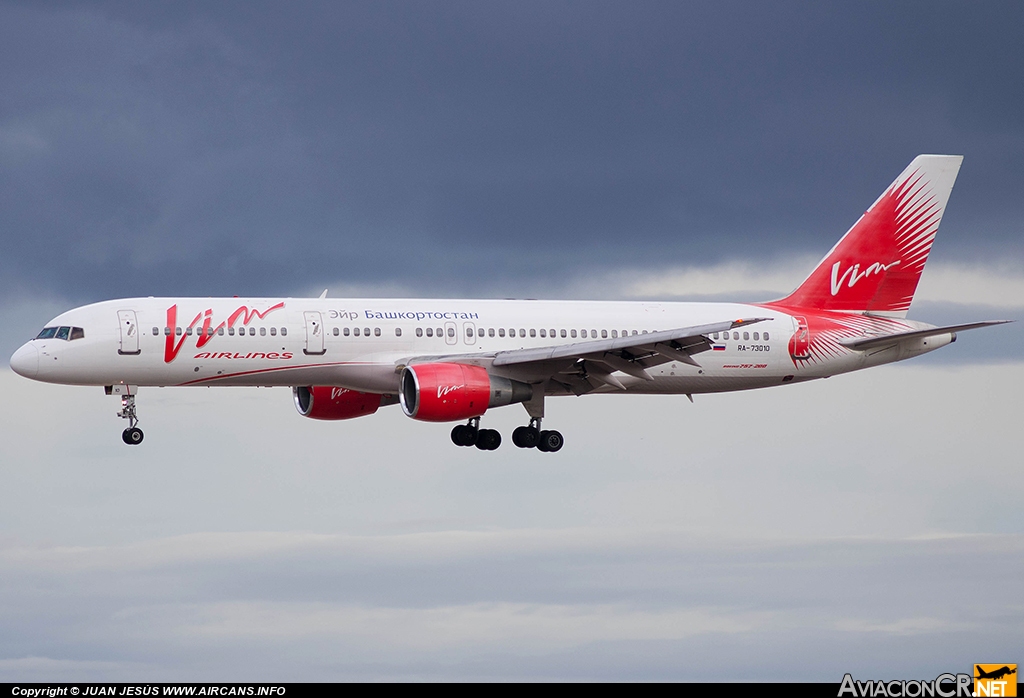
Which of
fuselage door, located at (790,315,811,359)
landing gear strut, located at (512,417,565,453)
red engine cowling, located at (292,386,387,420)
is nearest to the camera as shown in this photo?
landing gear strut, located at (512,417,565,453)

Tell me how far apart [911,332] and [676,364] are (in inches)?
372

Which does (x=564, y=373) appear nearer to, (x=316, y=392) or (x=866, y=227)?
(x=316, y=392)

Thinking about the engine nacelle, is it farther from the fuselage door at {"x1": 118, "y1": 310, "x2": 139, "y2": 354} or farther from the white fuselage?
the fuselage door at {"x1": 118, "y1": 310, "x2": 139, "y2": 354}

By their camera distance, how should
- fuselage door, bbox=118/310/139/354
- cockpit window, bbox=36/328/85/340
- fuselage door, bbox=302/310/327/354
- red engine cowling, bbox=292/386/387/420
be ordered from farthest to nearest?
1. red engine cowling, bbox=292/386/387/420
2. fuselage door, bbox=302/310/327/354
3. cockpit window, bbox=36/328/85/340
4. fuselage door, bbox=118/310/139/354

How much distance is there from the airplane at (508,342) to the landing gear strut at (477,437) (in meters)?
0.05

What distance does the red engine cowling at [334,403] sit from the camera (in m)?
56.2

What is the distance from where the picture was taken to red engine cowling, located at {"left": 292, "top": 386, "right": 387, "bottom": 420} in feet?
184

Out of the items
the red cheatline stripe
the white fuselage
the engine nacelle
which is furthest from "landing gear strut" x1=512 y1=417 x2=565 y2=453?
the red cheatline stripe

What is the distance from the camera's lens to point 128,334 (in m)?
48.3

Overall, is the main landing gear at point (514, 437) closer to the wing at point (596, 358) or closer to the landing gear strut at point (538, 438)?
the landing gear strut at point (538, 438)

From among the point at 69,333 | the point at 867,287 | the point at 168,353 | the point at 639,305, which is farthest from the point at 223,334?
the point at 867,287

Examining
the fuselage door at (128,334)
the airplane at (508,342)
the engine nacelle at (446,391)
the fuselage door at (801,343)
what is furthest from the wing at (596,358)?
the fuselage door at (128,334)

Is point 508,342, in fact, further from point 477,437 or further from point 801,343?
point 801,343

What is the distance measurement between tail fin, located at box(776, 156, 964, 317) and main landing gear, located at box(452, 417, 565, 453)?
1174cm
